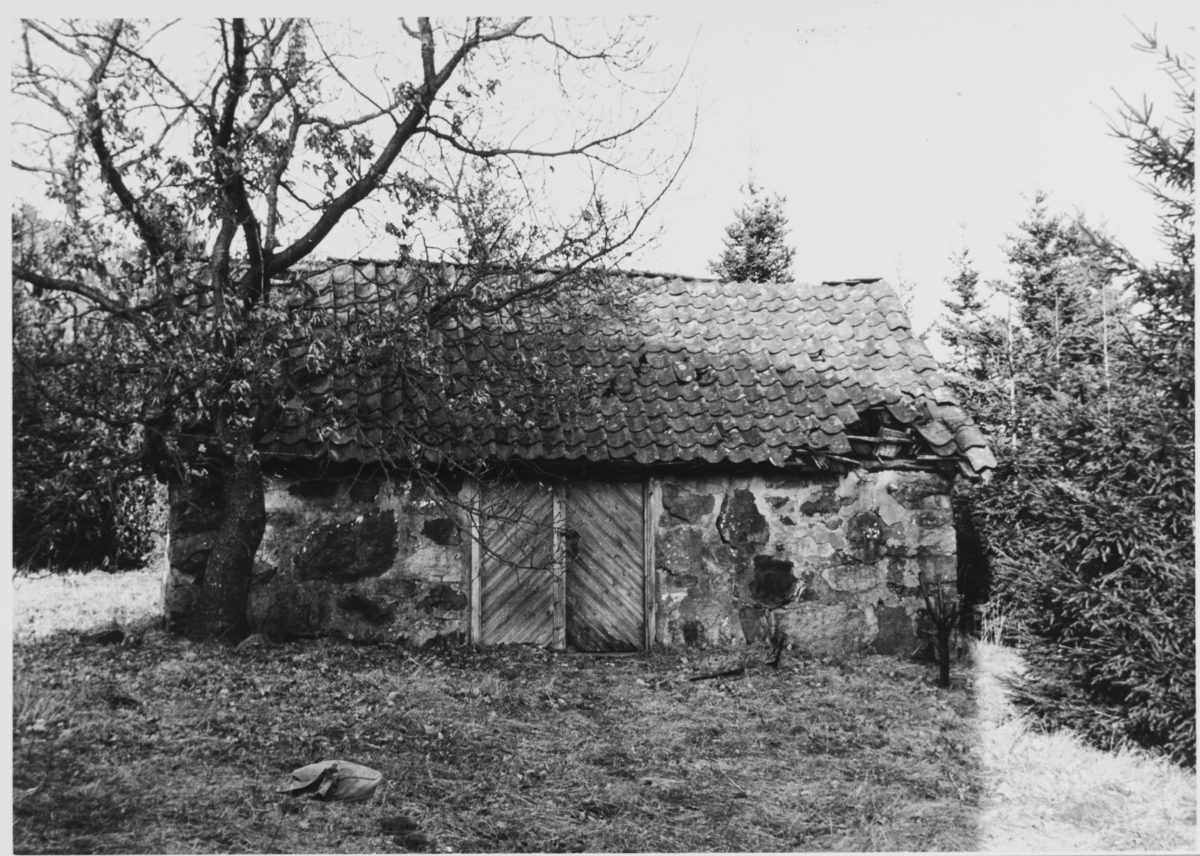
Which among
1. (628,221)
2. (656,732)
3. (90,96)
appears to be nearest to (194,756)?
(656,732)

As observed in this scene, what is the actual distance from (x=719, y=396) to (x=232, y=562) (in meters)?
3.88

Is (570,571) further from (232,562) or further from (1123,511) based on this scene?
(1123,511)

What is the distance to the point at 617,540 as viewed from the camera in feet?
23.4

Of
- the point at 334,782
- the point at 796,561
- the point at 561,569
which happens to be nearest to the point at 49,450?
the point at 334,782

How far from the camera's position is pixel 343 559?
670 cm

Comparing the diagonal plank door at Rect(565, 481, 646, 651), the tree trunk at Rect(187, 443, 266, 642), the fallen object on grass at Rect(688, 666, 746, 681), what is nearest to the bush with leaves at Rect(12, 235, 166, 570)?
the tree trunk at Rect(187, 443, 266, 642)

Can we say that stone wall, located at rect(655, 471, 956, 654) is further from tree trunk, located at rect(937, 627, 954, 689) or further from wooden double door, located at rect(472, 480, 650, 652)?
tree trunk, located at rect(937, 627, 954, 689)

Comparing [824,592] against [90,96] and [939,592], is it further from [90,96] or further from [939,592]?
[90,96]

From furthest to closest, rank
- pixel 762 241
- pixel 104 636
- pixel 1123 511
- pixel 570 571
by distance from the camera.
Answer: pixel 762 241, pixel 570 571, pixel 104 636, pixel 1123 511

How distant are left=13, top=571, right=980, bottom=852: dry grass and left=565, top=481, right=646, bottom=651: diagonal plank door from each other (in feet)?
2.37

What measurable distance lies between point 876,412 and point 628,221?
2.77 m

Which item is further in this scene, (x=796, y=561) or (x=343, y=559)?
(x=796, y=561)

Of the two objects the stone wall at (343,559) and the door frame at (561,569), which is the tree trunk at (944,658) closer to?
the door frame at (561,569)

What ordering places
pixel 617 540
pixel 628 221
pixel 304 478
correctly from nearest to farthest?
pixel 628 221, pixel 304 478, pixel 617 540
